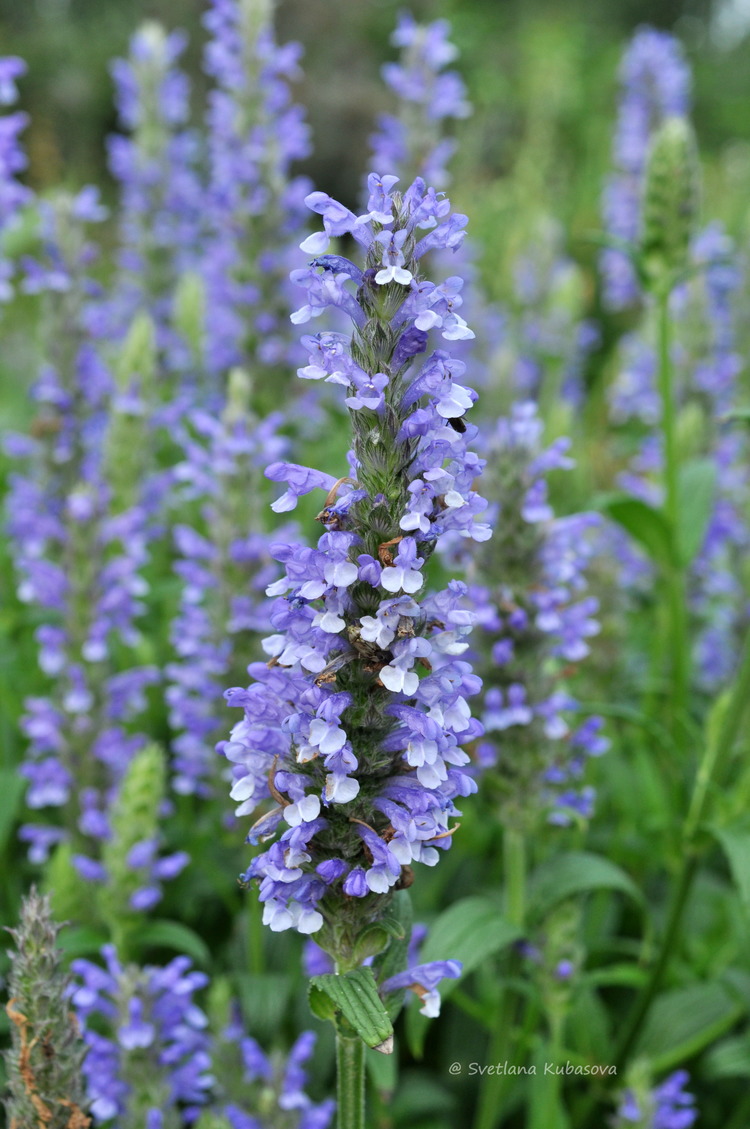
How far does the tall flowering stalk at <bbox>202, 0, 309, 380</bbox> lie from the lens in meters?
6.32

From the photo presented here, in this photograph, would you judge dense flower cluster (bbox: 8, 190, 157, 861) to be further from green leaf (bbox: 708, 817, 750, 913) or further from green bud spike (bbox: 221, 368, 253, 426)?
green leaf (bbox: 708, 817, 750, 913)

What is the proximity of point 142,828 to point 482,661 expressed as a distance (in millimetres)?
1291

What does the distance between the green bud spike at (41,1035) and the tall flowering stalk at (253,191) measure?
14.7ft

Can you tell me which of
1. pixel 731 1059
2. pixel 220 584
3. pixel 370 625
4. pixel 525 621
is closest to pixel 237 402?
pixel 220 584

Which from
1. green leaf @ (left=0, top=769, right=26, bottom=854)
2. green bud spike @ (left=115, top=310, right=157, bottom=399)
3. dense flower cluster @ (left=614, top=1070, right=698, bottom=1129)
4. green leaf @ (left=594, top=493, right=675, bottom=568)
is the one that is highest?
green bud spike @ (left=115, top=310, right=157, bottom=399)

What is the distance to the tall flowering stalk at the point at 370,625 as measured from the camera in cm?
208

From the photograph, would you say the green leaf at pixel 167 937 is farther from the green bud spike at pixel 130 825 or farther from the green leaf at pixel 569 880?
the green leaf at pixel 569 880

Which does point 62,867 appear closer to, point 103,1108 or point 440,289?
point 103,1108

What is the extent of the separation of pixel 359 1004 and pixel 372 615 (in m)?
0.77

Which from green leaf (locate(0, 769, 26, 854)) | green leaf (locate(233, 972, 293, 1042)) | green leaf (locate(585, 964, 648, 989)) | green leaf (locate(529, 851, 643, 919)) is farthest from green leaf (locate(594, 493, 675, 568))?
green leaf (locate(0, 769, 26, 854))

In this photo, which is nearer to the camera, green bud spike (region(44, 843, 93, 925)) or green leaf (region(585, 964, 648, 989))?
green leaf (region(585, 964, 648, 989))

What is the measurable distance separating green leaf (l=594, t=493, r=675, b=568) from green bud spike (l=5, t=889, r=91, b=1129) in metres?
2.69

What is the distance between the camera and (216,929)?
4.72 metres

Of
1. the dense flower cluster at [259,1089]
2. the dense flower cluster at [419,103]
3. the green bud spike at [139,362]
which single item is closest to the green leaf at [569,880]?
the dense flower cluster at [259,1089]
